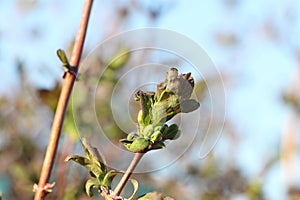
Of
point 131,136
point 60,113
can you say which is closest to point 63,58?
point 60,113

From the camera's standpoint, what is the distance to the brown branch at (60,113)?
842 millimetres

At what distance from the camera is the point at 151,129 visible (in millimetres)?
744

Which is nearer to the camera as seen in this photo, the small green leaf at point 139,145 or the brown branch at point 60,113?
the small green leaf at point 139,145

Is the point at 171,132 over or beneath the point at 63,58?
beneath

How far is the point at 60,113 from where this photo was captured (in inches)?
34.8

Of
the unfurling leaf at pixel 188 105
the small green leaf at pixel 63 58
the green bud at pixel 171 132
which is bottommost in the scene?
the green bud at pixel 171 132

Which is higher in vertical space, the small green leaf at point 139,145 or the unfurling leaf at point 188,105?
the unfurling leaf at point 188,105

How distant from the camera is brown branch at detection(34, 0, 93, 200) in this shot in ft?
2.76

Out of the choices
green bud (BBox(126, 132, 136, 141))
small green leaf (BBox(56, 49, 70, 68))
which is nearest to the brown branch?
small green leaf (BBox(56, 49, 70, 68))

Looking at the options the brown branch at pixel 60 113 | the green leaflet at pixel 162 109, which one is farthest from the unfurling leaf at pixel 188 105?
the brown branch at pixel 60 113

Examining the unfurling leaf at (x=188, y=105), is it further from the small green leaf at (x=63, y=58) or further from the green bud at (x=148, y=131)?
the small green leaf at (x=63, y=58)

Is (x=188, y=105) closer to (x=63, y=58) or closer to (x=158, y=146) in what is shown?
(x=158, y=146)

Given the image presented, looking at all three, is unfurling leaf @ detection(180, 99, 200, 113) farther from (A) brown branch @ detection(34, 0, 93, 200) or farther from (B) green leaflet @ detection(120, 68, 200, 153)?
(A) brown branch @ detection(34, 0, 93, 200)

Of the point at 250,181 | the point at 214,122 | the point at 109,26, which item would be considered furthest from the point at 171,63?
the point at 109,26
